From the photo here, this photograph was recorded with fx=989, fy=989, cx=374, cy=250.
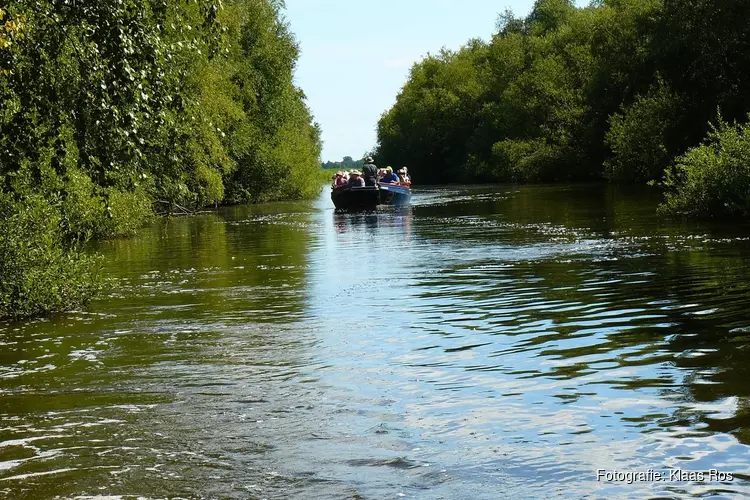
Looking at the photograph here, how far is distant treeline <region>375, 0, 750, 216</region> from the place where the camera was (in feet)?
120

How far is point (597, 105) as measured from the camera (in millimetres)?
62469

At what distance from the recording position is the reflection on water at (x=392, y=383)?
6.13 m

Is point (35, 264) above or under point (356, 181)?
under

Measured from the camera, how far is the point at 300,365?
957 centimetres

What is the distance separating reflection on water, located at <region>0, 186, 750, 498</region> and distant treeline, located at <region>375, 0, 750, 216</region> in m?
12.4

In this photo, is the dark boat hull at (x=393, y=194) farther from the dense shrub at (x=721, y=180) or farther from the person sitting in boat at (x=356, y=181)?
the dense shrub at (x=721, y=180)

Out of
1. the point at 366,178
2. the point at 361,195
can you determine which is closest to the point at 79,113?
the point at 361,195

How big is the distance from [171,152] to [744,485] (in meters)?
6.65

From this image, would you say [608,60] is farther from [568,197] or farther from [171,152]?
[171,152]

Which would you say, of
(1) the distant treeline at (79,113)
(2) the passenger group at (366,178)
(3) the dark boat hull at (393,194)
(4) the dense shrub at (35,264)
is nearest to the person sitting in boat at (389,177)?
(2) the passenger group at (366,178)

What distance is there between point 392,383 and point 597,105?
5657 centimetres

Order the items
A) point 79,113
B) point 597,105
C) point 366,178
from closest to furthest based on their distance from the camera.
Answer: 1. point 79,113
2. point 366,178
3. point 597,105

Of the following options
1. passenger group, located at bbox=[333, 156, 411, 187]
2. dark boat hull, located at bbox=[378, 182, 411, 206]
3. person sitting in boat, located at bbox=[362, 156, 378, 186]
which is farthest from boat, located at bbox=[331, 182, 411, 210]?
person sitting in boat, located at bbox=[362, 156, 378, 186]

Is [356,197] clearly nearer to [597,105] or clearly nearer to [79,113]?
[597,105]
